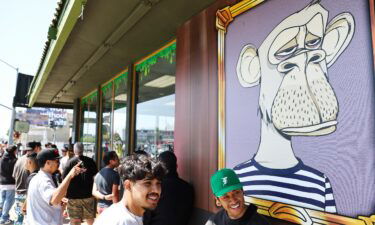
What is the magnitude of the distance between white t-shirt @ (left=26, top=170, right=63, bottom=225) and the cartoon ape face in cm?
209

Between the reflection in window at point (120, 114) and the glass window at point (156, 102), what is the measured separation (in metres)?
0.75

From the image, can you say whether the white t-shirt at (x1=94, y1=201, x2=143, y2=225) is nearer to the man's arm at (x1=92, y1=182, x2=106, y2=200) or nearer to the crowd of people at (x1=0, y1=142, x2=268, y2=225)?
the crowd of people at (x1=0, y1=142, x2=268, y2=225)

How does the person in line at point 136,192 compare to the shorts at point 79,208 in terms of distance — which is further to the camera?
the shorts at point 79,208

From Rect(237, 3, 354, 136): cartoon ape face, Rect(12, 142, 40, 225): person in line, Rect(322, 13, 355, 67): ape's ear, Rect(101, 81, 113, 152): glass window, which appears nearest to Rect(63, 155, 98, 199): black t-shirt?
Rect(12, 142, 40, 225): person in line

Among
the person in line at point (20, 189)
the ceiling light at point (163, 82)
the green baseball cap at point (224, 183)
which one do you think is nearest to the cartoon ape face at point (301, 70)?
the green baseball cap at point (224, 183)

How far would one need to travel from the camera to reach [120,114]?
652 centimetres

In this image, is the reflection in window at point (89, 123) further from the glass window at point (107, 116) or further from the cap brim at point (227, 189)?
the cap brim at point (227, 189)

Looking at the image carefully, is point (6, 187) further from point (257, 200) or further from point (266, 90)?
point (266, 90)

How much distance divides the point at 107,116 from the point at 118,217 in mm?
6310

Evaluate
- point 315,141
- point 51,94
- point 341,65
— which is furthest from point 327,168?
point 51,94

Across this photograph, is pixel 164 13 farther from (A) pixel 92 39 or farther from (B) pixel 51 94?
(B) pixel 51 94

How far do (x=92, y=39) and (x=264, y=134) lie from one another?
10.6 feet

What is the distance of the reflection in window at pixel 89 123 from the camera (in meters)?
8.56

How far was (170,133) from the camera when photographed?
449cm
